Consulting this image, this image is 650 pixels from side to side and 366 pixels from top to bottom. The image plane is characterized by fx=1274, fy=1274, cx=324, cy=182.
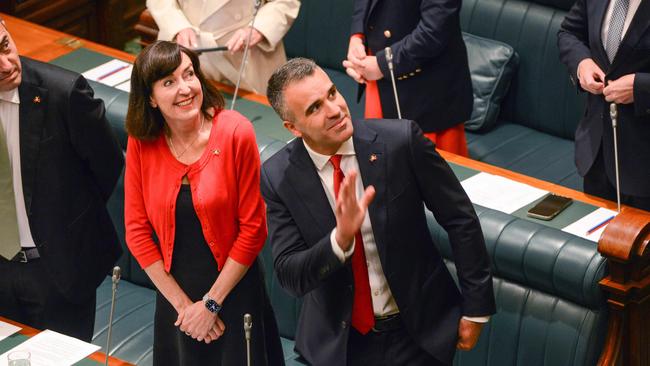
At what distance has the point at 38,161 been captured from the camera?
11.5 feet

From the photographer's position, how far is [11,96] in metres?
3.44

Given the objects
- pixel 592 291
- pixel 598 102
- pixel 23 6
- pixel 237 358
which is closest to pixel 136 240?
pixel 237 358

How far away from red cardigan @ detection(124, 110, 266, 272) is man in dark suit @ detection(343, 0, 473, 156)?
106 centimetres

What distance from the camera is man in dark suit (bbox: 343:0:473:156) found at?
4156 millimetres

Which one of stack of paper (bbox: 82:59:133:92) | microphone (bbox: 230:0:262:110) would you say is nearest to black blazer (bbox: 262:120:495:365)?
microphone (bbox: 230:0:262:110)

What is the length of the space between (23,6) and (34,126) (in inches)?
105

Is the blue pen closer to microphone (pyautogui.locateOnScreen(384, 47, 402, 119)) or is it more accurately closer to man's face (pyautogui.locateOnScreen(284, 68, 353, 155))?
microphone (pyautogui.locateOnScreen(384, 47, 402, 119))

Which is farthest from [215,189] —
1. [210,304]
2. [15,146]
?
[15,146]

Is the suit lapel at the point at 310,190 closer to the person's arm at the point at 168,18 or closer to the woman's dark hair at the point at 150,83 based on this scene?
the woman's dark hair at the point at 150,83

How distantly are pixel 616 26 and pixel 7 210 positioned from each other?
184cm

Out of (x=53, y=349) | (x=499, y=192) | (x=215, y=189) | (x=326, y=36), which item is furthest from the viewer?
(x=326, y=36)

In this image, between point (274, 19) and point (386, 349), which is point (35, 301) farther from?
point (274, 19)

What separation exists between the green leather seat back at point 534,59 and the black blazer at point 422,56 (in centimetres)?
79

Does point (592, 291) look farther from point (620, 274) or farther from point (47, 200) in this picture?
point (47, 200)
